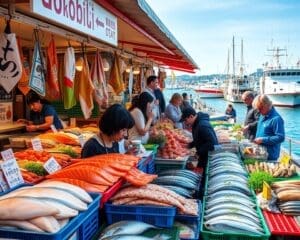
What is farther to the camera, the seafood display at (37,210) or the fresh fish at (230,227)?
the fresh fish at (230,227)

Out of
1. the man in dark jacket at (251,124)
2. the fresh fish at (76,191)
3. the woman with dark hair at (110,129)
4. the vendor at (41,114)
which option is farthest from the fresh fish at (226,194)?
the man in dark jacket at (251,124)

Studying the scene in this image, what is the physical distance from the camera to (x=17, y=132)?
9.62 m

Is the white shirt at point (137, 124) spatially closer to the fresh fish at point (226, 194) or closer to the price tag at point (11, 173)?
the fresh fish at point (226, 194)

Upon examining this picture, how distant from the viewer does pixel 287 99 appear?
61.5 metres

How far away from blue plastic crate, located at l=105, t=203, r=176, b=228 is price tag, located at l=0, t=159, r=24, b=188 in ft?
2.94

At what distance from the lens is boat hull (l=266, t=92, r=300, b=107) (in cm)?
6038

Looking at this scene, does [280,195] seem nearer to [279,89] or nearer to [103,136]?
[103,136]

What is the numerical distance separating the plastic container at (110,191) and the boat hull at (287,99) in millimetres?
60783

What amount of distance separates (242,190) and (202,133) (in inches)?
97.9

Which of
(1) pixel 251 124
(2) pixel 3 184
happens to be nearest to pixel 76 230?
(2) pixel 3 184

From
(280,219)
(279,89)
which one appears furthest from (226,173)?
(279,89)

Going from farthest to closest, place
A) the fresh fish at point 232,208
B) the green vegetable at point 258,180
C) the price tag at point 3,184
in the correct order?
1. the green vegetable at point 258,180
2. the fresh fish at point 232,208
3. the price tag at point 3,184

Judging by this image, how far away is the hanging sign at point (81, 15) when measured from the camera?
307 centimetres

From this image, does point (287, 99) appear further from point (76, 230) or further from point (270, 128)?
point (76, 230)
